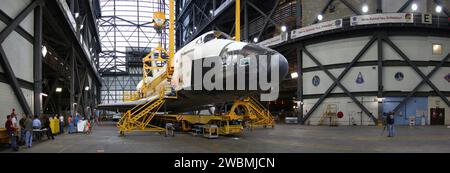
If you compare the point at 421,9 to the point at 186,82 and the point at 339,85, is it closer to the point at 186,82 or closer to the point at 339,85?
the point at 339,85

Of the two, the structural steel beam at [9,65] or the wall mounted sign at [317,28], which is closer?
the structural steel beam at [9,65]

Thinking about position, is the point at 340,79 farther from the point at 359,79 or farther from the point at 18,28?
the point at 18,28

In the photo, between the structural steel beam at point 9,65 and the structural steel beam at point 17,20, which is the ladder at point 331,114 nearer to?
the structural steel beam at point 9,65

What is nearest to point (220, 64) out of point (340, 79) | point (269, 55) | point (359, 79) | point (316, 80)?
point (269, 55)

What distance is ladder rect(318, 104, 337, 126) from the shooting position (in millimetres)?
31802

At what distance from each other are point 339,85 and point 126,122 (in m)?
21.0

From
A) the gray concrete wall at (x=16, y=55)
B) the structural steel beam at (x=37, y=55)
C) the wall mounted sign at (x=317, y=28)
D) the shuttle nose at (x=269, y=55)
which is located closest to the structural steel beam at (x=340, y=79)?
the wall mounted sign at (x=317, y=28)

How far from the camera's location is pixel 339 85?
104ft

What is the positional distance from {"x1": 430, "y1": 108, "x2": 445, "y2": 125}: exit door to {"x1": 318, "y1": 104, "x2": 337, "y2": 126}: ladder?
808cm

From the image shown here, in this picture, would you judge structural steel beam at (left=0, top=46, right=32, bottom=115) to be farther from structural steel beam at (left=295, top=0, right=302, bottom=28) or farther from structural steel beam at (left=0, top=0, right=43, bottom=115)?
structural steel beam at (left=295, top=0, right=302, bottom=28)

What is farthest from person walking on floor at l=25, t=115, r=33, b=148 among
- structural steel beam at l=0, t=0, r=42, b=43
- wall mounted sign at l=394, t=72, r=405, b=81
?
wall mounted sign at l=394, t=72, r=405, b=81

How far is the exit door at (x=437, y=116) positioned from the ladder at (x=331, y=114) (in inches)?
318

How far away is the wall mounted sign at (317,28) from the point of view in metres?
31.0

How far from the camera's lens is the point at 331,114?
3212cm
